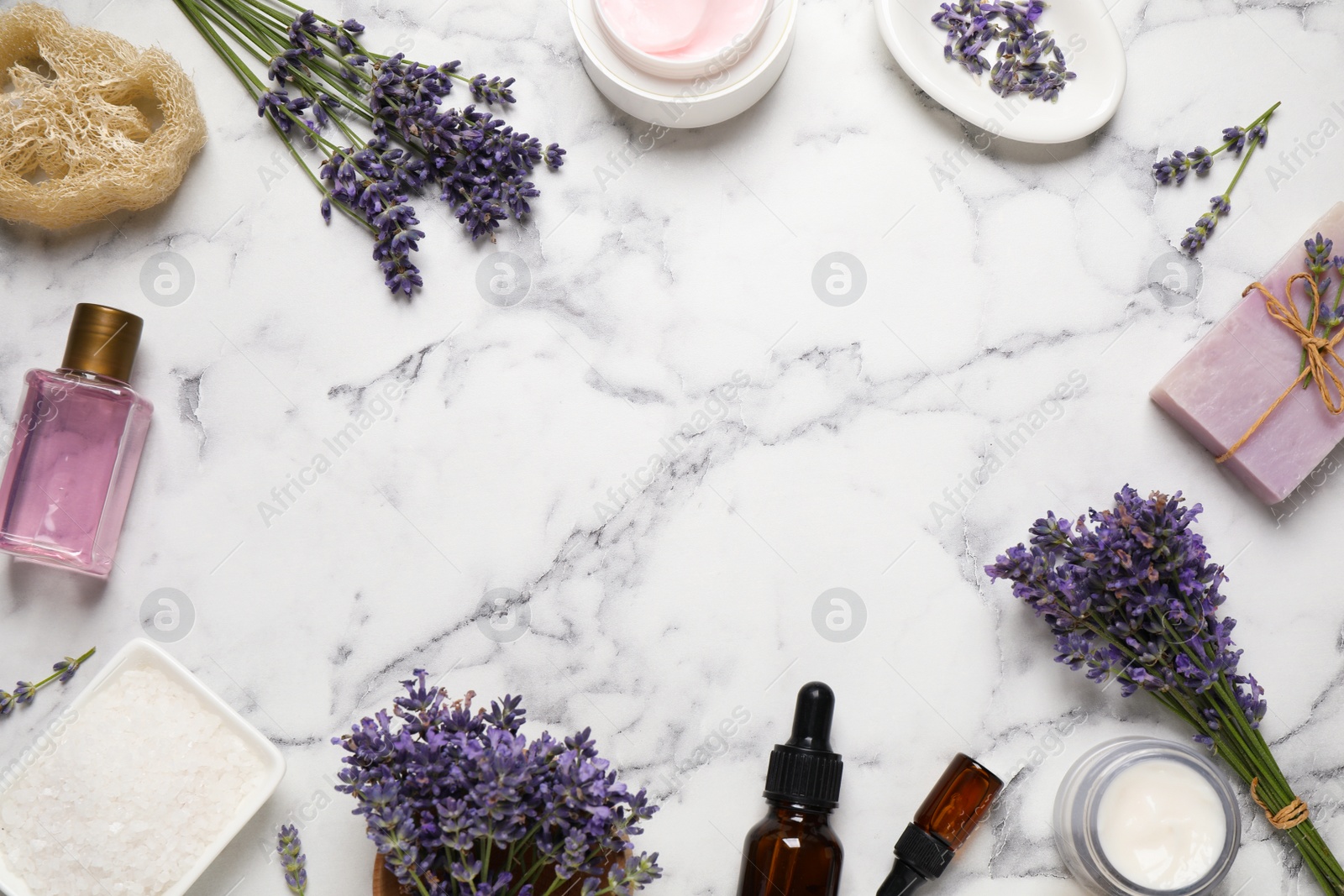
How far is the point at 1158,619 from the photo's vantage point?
3.24 feet

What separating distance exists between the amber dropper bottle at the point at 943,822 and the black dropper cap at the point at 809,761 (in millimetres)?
123

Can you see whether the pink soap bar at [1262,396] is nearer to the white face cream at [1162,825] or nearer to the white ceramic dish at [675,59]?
the white face cream at [1162,825]

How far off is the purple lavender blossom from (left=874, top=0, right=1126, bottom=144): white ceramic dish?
451mm

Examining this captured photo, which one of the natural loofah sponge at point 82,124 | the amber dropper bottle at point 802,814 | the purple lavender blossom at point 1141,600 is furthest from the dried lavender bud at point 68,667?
the purple lavender blossom at point 1141,600

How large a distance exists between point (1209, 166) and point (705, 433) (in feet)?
2.33

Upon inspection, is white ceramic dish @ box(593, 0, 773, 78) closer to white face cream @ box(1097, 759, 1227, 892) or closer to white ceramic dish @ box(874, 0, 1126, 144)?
white ceramic dish @ box(874, 0, 1126, 144)

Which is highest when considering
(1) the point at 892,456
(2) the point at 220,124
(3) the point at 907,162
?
(2) the point at 220,124

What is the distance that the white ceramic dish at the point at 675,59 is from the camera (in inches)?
39.9

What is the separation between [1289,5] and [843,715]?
105 centimetres

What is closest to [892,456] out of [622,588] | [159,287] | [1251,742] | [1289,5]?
[622,588]

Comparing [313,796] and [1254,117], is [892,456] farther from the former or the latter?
[313,796]

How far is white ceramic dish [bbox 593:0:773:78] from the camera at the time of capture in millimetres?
1015

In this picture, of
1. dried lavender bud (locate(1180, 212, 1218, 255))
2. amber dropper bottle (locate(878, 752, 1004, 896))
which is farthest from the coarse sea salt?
dried lavender bud (locate(1180, 212, 1218, 255))

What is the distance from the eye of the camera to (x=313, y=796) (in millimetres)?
1037
